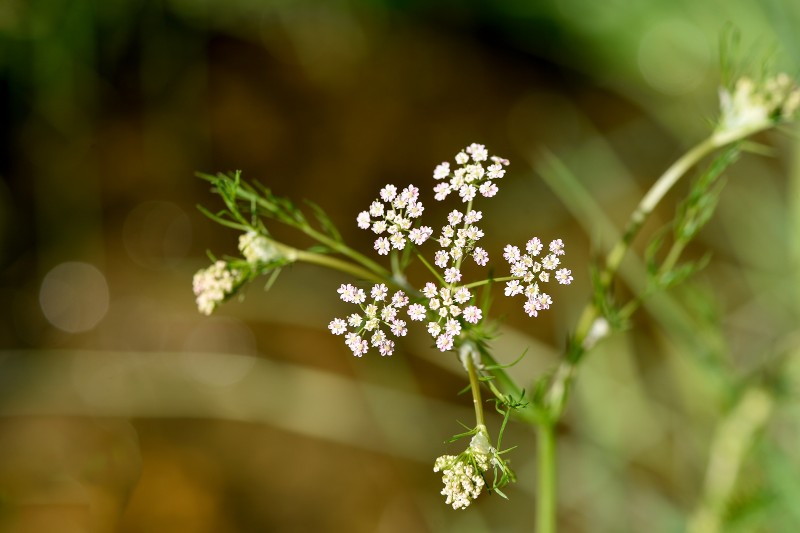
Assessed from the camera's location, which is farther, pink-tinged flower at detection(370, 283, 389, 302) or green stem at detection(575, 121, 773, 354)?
green stem at detection(575, 121, 773, 354)

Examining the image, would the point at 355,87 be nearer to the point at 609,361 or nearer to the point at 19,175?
the point at 19,175

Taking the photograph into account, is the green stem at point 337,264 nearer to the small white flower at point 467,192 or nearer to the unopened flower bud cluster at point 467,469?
the small white flower at point 467,192

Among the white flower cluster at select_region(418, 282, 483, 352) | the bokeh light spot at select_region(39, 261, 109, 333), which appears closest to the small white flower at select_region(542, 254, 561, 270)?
the white flower cluster at select_region(418, 282, 483, 352)

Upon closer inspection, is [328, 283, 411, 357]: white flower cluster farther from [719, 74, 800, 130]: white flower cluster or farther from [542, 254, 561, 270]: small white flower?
[719, 74, 800, 130]: white flower cluster

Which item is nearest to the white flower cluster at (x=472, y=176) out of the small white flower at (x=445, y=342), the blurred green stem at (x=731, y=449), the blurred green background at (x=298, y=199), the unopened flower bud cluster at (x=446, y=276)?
the unopened flower bud cluster at (x=446, y=276)

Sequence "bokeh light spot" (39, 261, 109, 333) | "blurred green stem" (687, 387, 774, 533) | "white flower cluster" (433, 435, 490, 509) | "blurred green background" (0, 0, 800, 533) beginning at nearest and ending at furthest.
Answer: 1. "white flower cluster" (433, 435, 490, 509)
2. "blurred green stem" (687, 387, 774, 533)
3. "blurred green background" (0, 0, 800, 533)
4. "bokeh light spot" (39, 261, 109, 333)

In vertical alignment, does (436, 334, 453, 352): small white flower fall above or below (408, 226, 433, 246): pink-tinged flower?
below

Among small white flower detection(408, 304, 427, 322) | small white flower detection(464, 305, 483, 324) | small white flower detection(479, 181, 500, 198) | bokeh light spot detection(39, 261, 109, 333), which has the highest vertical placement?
bokeh light spot detection(39, 261, 109, 333)
